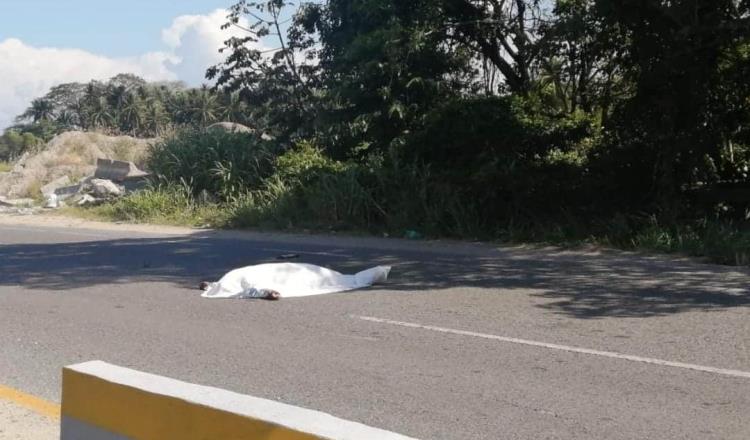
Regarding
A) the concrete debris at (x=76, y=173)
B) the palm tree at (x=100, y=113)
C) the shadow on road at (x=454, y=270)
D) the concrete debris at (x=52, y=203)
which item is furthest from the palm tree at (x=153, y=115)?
the shadow on road at (x=454, y=270)

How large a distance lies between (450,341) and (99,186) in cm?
2290

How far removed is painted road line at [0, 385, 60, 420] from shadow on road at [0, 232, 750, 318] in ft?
16.6

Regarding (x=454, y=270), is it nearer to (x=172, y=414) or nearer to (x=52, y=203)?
(x=172, y=414)

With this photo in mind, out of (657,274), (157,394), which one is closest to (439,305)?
(657,274)

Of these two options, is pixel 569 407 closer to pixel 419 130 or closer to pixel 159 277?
pixel 159 277

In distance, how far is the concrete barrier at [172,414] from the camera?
324cm

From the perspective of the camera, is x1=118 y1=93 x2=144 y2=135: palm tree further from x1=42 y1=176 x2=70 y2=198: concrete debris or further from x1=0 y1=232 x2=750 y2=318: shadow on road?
x1=0 y1=232 x2=750 y2=318: shadow on road

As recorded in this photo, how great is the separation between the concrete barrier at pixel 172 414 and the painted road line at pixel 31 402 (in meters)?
2.03

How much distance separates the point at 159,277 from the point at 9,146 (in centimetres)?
7022

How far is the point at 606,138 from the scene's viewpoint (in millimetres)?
17125

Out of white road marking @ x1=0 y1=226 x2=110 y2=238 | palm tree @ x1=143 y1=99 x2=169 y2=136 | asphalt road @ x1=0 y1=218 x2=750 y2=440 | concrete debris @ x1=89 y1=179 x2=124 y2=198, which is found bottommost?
asphalt road @ x1=0 y1=218 x2=750 y2=440

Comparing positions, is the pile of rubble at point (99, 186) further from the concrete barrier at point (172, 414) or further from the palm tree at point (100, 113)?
the palm tree at point (100, 113)

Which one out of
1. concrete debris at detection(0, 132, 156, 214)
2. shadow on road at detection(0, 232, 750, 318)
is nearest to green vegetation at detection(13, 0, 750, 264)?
shadow on road at detection(0, 232, 750, 318)

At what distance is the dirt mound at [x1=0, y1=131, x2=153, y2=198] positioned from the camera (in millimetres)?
36719
